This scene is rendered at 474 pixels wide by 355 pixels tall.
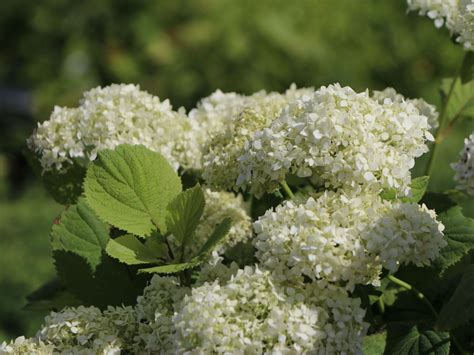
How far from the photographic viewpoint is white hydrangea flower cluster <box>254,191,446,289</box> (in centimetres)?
88

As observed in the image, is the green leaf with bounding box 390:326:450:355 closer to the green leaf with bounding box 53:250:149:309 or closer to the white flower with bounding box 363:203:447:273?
the white flower with bounding box 363:203:447:273

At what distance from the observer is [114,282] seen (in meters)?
1.15

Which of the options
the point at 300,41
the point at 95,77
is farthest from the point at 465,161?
the point at 95,77

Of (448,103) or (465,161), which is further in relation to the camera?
(448,103)

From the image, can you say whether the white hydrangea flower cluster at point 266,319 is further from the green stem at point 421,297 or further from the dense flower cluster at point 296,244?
the green stem at point 421,297

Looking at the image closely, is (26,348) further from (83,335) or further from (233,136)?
(233,136)

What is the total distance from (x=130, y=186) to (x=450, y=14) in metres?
0.55

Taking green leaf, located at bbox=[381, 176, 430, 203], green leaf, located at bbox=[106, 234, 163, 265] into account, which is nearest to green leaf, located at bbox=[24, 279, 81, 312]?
green leaf, located at bbox=[106, 234, 163, 265]

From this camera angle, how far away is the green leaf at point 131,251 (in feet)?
3.40

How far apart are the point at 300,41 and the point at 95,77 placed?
1.34 m

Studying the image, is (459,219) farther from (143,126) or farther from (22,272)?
(22,272)

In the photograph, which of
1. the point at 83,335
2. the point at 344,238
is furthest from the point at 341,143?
the point at 83,335

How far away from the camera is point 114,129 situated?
1.20m

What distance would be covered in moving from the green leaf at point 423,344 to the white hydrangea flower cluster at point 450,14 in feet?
1.38
